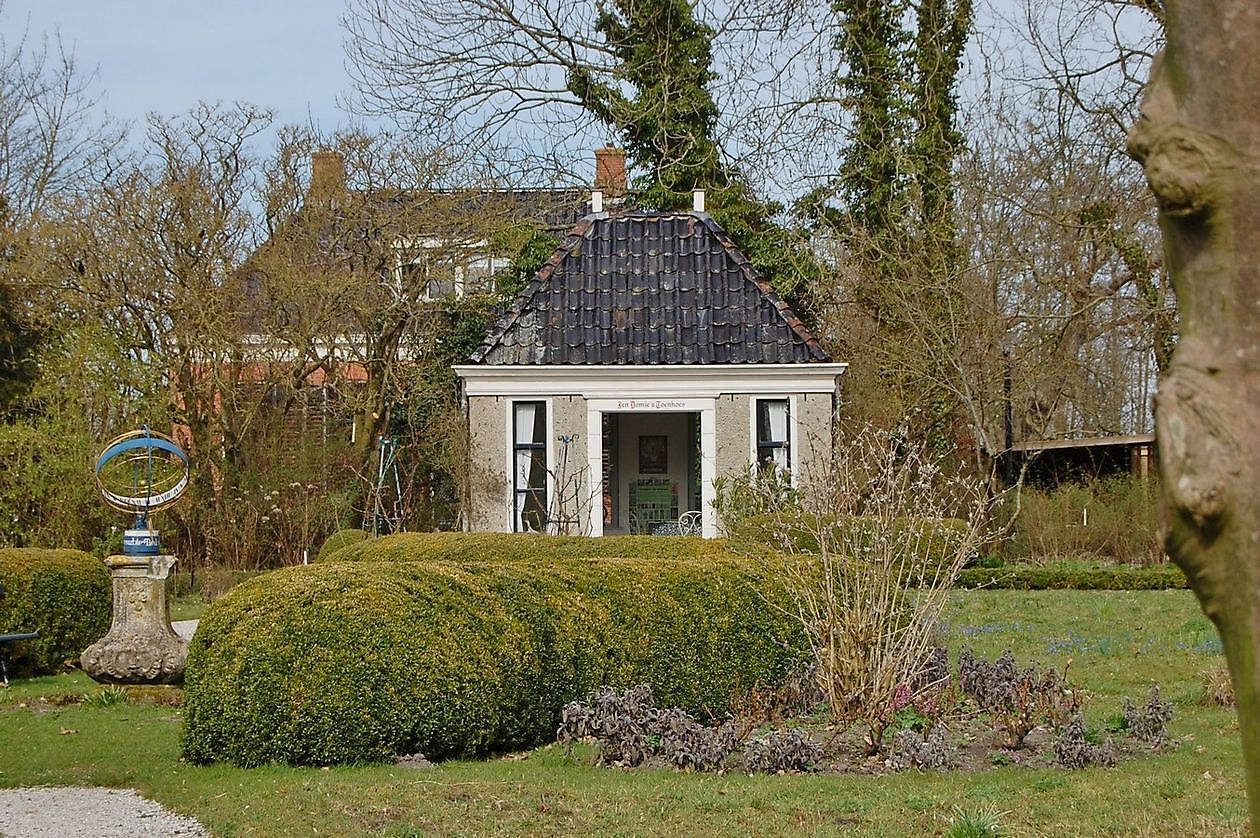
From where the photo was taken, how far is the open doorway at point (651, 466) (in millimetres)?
26453

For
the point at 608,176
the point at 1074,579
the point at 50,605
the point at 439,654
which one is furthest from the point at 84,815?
the point at 608,176

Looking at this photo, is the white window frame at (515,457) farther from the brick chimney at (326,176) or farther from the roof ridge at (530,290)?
the brick chimney at (326,176)

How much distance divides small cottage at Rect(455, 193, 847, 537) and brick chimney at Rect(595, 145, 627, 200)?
3123 millimetres

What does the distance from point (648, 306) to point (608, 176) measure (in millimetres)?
4855

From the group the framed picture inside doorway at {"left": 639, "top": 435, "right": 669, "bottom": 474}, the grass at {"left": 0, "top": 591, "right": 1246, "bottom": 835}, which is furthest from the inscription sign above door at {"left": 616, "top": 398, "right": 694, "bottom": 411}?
the grass at {"left": 0, "top": 591, "right": 1246, "bottom": 835}

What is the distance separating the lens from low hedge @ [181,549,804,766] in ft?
27.1

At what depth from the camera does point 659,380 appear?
75.2ft

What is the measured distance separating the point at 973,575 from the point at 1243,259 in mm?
18147

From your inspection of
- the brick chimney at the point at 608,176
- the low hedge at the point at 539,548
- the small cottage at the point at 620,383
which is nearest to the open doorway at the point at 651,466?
the small cottage at the point at 620,383

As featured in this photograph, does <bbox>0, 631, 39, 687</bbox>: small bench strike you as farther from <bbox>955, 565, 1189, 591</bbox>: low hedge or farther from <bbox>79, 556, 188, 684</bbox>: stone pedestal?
<bbox>955, 565, 1189, 591</bbox>: low hedge

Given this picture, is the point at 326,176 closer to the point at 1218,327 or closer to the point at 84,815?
the point at 84,815

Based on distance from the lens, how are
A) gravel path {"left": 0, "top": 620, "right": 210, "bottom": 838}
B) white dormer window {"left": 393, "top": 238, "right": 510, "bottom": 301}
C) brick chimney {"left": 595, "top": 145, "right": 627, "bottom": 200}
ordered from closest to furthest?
gravel path {"left": 0, "top": 620, "right": 210, "bottom": 838} → white dormer window {"left": 393, "top": 238, "right": 510, "bottom": 301} → brick chimney {"left": 595, "top": 145, "right": 627, "bottom": 200}

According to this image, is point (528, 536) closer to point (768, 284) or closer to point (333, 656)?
point (333, 656)

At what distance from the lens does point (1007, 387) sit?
26828 mm
